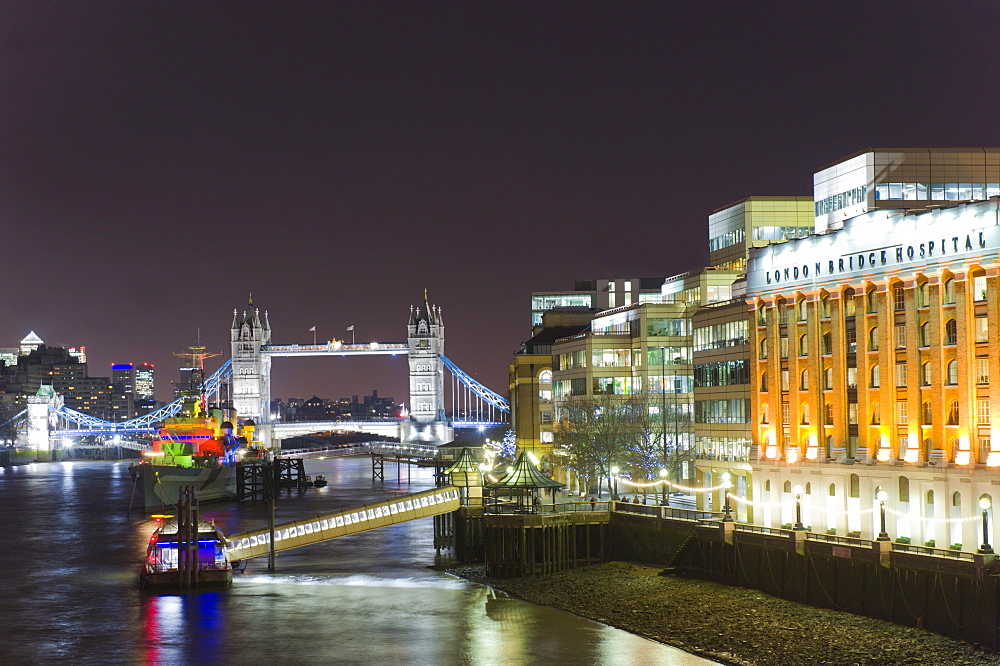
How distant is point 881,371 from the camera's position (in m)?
53.8

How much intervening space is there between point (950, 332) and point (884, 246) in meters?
4.82

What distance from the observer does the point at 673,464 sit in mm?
74250

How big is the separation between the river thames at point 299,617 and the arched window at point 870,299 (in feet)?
59.7

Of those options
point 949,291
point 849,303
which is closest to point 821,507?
point 849,303

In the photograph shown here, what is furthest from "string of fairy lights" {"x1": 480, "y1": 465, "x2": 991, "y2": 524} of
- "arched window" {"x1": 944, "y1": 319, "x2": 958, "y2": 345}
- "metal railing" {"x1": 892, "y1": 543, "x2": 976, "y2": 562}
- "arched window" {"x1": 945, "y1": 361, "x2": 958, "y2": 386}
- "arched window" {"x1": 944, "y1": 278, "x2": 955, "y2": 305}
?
"arched window" {"x1": 944, "y1": 278, "x2": 955, "y2": 305}

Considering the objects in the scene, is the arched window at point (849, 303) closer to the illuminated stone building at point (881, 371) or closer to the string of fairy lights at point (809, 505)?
the illuminated stone building at point (881, 371)

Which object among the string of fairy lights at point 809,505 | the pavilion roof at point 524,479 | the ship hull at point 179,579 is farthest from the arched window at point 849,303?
the ship hull at point 179,579

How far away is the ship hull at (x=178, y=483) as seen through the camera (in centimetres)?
10600

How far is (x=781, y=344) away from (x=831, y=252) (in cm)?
635

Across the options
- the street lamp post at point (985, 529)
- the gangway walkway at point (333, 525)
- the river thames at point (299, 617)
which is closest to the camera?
the street lamp post at point (985, 529)

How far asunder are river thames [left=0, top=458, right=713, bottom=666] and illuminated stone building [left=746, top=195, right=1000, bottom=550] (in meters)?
13.4

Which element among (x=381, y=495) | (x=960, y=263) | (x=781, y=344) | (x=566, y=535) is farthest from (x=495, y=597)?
(x=381, y=495)

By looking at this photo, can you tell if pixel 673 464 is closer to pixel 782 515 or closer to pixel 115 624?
pixel 782 515

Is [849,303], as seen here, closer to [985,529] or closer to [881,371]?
[881,371]
